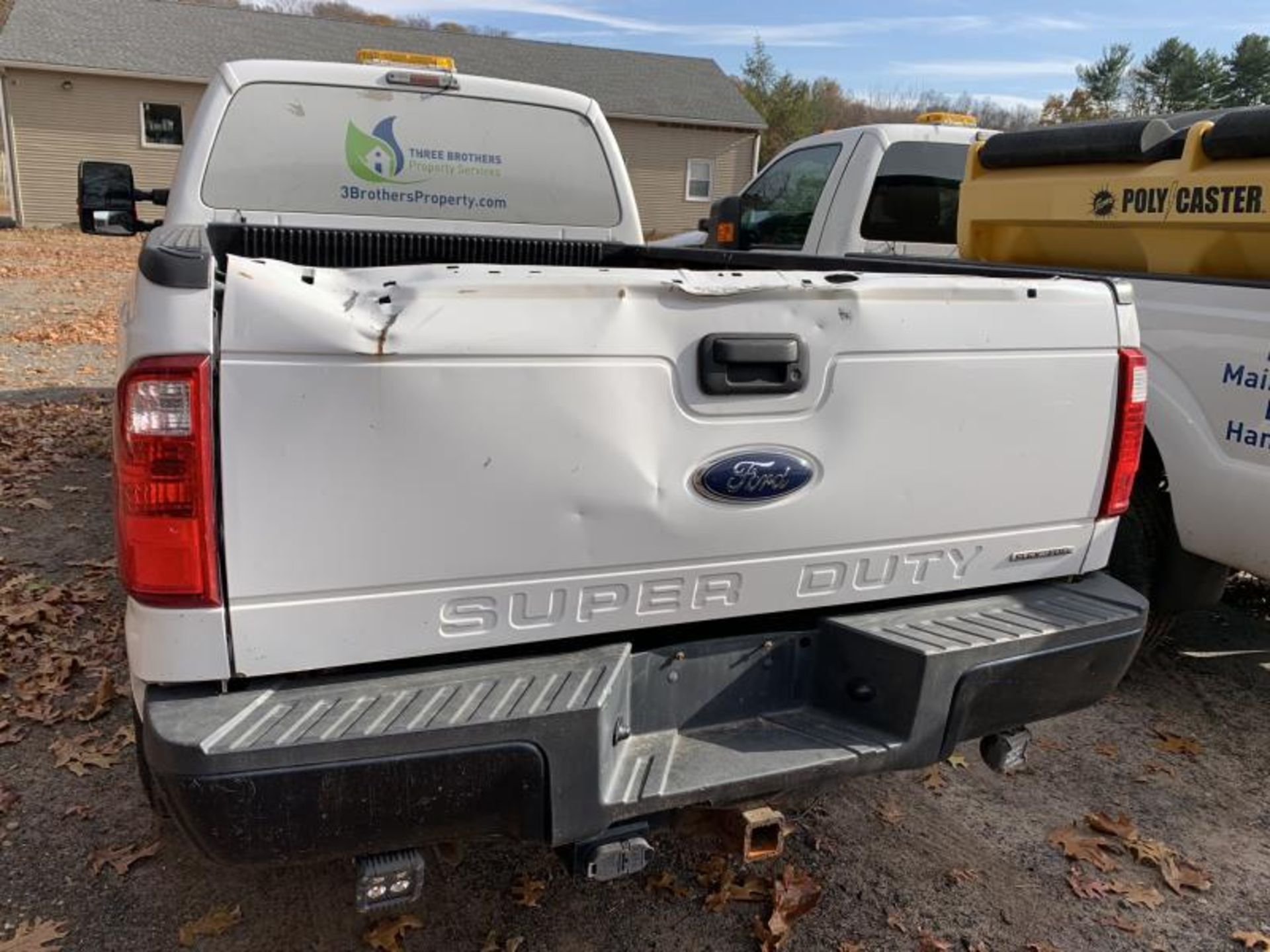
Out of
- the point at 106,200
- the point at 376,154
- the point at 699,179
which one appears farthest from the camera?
the point at 699,179

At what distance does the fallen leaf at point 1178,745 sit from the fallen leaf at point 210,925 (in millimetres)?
3247

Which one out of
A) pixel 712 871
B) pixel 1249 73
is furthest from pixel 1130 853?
pixel 1249 73

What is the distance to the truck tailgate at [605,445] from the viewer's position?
1980mm

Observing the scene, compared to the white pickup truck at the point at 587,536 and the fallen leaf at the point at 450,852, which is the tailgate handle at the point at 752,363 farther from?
the fallen leaf at the point at 450,852

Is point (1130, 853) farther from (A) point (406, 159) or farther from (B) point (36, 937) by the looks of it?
(A) point (406, 159)

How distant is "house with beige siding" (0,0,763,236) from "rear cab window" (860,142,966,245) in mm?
16845

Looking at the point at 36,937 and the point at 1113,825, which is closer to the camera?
the point at 36,937

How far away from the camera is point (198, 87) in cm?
2664

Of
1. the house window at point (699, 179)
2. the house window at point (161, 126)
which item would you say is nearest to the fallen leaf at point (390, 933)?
the house window at point (161, 126)

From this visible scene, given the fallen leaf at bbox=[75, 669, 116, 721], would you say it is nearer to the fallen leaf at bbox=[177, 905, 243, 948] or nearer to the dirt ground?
the dirt ground

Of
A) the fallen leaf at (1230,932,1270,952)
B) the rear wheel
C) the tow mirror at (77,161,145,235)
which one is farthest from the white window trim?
the fallen leaf at (1230,932,1270,952)

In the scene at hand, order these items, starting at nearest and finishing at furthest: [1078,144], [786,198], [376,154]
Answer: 1. [1078,144]
2. [376,154]
3. [786,198]

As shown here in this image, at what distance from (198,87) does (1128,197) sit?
2736 cm

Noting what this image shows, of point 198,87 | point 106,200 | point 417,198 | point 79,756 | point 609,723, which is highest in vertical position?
point 198,87
